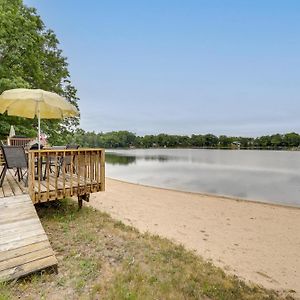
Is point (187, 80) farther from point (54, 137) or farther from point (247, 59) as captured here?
point (54, 137)

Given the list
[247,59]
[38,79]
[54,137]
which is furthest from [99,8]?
[247,59]

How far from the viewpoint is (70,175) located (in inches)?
195

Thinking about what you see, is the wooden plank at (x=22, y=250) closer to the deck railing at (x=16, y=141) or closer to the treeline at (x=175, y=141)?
the deck railing at (x=16, y=141)

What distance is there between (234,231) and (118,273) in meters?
5.12

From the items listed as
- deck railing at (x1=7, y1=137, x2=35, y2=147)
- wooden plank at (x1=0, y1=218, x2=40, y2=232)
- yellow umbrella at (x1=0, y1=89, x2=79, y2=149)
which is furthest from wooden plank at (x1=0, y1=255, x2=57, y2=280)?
deck railing at (x1=7, y1=137, x2=35, y2=147)

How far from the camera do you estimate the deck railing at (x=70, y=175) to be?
4.56 metres

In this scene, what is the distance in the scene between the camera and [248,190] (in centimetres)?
1623

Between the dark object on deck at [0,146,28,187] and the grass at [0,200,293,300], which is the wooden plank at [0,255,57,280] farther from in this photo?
the dark object on deck at [0,146,28,187]

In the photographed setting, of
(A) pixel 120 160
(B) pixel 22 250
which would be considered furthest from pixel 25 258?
(A) pixel 120 160

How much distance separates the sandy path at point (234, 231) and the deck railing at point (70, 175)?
6.74ft

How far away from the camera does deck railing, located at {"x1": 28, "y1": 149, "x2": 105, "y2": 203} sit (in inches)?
179

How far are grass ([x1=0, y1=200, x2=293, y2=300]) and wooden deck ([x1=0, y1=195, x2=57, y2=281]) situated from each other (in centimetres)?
12

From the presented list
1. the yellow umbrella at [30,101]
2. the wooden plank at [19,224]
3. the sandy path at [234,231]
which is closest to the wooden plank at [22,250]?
the wooden plank at [19,224]

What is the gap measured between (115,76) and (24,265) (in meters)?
39.9
